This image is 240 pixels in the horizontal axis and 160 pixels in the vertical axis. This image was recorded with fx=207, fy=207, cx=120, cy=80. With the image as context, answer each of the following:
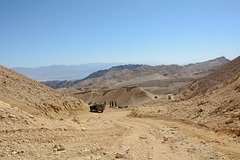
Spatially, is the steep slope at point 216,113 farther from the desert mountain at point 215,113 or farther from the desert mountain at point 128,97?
the desert mountain at point 128,97

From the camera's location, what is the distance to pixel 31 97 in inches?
731

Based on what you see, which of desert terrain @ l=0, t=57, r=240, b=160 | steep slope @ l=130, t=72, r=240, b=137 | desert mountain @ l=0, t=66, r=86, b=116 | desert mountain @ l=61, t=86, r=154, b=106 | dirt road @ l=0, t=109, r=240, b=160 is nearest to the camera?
dirt road @ l=0, t=109, r=240, b=160

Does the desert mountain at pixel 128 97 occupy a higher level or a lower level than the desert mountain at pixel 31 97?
lower

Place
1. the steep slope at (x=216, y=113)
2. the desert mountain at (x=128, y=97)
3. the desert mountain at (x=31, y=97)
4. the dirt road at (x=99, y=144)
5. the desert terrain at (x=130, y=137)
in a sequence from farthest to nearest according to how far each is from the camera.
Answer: the desert mountain at (x=128, y=97), the desert mountain at (x=31, y=97), the steep slope at (x=216, y=113), the desert terrain at (x=130, y=137), the dirt road at (x=99, y=144)

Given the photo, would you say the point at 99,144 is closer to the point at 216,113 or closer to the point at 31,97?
the point at 216,113

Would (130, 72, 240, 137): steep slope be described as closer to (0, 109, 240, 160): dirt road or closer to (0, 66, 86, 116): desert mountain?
(0, 109, 240, 160): dirt road

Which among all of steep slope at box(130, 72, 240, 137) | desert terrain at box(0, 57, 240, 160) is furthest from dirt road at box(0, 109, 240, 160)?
steep slope at box(130, 72, 240, 137)

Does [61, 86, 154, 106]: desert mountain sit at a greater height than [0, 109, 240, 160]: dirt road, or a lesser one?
lesser

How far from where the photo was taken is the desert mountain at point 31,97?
16.9 m

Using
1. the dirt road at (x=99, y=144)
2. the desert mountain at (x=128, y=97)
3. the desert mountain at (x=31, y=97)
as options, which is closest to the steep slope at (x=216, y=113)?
the dirt road at (x=99, y=144)

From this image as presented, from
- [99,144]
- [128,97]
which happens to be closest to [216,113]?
[99,144]

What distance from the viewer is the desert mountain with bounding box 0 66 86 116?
16875mm

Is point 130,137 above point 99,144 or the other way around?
the other way around

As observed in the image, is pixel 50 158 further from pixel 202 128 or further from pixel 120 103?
pixel 120 103
